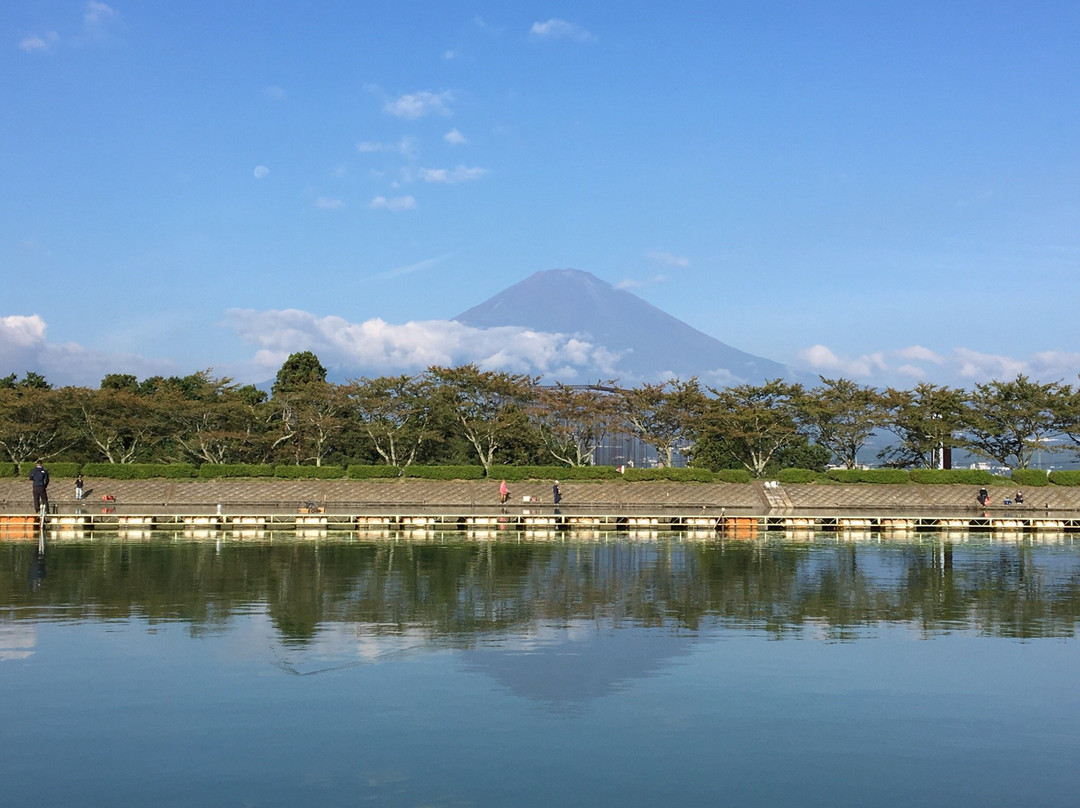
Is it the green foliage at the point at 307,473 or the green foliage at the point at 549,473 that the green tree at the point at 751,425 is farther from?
the green foliage at the point at 307,473

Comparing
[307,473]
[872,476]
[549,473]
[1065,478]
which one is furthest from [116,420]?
[1065,478]

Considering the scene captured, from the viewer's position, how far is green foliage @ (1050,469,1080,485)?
150ft

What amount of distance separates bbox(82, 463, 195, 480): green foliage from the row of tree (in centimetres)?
244

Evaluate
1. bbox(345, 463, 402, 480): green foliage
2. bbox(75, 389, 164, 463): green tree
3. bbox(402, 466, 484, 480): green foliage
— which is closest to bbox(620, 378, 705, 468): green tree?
bbox(402, 466, 484, 480): green foliage

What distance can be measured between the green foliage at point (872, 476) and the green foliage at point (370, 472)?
20276 millimetres

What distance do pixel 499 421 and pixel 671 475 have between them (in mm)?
8824

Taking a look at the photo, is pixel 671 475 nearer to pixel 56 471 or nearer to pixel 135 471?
pixel 135 471

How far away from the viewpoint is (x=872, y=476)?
46.0 metres

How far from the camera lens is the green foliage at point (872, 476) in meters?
45.9

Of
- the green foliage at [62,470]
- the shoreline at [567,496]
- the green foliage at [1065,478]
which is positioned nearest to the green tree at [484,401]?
the shoreline at [567,496]

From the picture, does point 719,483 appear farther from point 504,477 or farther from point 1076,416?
point 1076,416

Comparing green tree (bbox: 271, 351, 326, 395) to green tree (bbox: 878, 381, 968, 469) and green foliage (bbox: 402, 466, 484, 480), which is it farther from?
green tree (bbox: 878, 381, 968, 469)

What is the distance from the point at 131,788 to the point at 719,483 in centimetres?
3843

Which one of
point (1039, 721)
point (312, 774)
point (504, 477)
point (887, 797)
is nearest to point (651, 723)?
point (887, 797)
